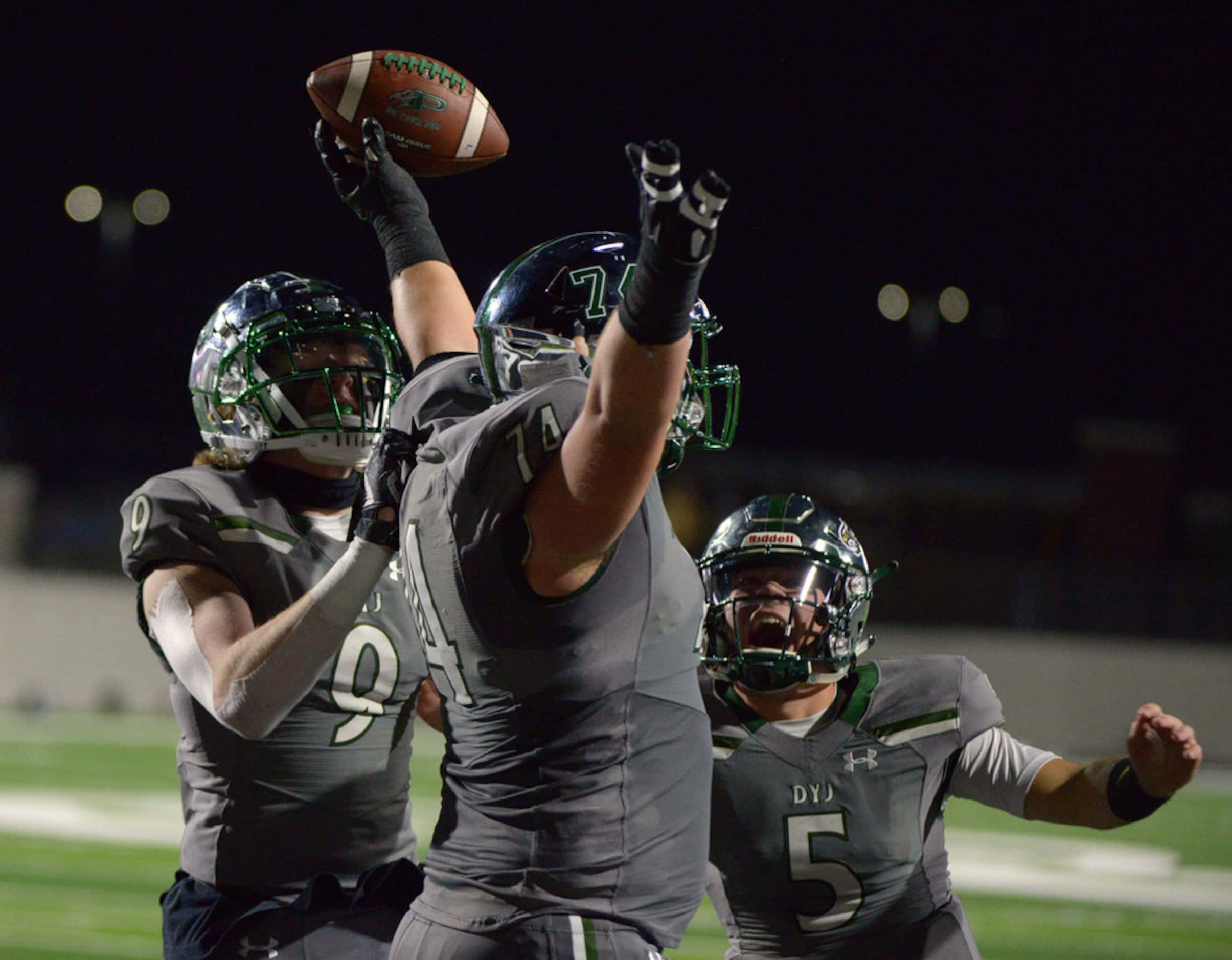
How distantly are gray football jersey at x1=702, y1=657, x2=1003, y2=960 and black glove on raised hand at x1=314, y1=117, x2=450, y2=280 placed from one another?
1132 millimetres

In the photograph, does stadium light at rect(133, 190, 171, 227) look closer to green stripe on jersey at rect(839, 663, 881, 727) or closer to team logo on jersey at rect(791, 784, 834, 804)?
green stripe on jersey at rect(839, 663, 881, 727)

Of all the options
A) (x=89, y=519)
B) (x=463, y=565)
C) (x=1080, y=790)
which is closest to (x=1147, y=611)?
(x=89, y=519)

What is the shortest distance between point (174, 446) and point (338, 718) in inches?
619

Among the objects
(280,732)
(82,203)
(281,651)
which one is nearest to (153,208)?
(82,203)

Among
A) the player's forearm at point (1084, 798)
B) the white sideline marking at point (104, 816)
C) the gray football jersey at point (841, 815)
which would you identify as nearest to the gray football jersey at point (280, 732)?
the gray football jersey at point (841, 815)

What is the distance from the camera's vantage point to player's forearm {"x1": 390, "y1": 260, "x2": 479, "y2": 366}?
2.90 meters

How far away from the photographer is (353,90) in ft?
10.7

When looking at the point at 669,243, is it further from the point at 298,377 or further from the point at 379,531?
the point at 298,377

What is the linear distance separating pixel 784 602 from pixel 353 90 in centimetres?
147

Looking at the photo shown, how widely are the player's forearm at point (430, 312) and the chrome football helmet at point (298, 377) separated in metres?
0.08

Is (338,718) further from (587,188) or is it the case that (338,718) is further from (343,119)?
(587,188)

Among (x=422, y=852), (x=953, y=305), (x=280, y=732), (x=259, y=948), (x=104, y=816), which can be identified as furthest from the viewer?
(x=953, y=305)

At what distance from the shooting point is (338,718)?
261cm

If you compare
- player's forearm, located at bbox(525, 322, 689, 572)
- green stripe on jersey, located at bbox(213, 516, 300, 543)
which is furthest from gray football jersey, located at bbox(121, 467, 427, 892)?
player's forearm, located at bbox(525, 322, 689, 572)
